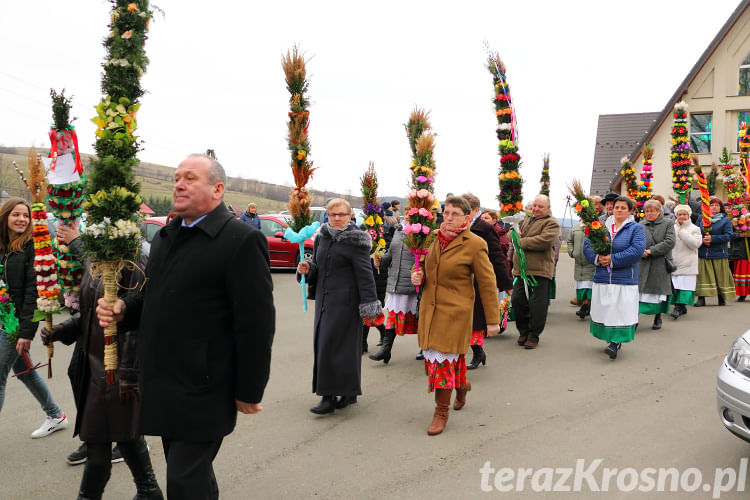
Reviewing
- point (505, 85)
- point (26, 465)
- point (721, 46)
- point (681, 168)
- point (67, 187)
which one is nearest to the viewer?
point (67, 187)

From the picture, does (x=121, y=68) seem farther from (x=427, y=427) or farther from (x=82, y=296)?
(x=427, y=427)

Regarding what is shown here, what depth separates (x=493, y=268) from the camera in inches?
251

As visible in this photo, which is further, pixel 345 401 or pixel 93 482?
pixel 345 401

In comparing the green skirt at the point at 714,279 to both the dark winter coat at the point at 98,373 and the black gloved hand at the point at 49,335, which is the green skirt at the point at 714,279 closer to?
the dark winter coat at the point at 98,373

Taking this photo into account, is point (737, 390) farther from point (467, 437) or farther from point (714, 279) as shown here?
point (714, 279)

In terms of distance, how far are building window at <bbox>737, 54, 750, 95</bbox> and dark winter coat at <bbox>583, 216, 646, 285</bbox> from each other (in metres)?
22.4

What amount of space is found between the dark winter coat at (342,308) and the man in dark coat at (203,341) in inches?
112

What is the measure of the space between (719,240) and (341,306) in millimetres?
9783

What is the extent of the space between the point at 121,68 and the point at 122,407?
2.00m

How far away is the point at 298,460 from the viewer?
15.1ft

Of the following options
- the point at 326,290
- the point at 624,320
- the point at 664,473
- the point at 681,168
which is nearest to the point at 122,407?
the point at 326,290

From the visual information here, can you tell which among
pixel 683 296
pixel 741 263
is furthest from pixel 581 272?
pixel 741 263

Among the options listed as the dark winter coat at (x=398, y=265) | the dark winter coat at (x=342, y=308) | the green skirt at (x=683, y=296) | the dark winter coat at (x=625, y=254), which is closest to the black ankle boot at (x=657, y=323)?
the green skirt at (x=683, y=296)

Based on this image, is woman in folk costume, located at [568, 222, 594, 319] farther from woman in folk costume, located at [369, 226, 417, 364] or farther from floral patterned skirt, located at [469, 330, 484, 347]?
floral patterned skirt, located at [469, 330, 484, 347]
